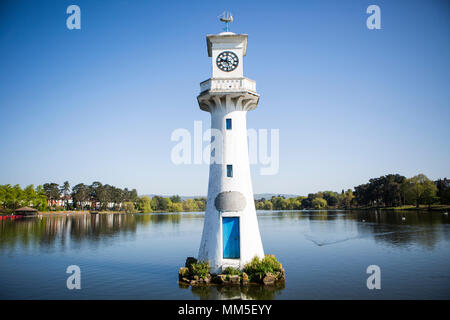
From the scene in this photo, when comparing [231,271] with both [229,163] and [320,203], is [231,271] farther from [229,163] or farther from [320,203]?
[320,203]

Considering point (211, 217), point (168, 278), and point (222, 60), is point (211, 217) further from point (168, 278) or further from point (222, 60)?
point (222, 60)

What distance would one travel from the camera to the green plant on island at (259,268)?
51.4 feet

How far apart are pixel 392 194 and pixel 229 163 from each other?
119m

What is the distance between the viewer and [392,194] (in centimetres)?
11381

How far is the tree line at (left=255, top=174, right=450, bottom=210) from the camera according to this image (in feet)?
322

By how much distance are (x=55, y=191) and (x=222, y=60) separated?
14624 cm

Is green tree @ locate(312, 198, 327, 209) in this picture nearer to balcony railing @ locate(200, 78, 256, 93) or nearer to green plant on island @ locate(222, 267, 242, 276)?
green plant on island @ locate(222, 267, 242, 276)

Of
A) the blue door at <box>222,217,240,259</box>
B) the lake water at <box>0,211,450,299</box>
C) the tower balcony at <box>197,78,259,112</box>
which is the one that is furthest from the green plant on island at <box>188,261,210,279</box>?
the tower balcony at <box>197,78,259,112</box>

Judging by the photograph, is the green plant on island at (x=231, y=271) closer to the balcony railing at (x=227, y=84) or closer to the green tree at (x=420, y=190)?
the balcony railing at (x=227, y=84)

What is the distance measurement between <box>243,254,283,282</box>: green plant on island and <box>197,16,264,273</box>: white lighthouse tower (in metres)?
0.32

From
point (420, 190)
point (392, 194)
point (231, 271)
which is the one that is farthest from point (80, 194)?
point (420, 190)

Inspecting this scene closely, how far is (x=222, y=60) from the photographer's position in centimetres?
1692

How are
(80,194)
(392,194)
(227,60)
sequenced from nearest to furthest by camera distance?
(227,60) → (392,194) → (80,194)
